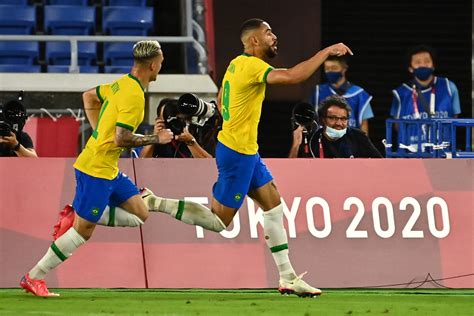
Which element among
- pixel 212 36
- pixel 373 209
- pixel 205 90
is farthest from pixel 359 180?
pixel 212 36

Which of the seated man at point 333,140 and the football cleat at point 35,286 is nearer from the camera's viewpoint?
the football cleat at point 35,286

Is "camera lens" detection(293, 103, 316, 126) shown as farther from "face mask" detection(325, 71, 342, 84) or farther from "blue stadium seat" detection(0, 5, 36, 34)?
"blue stadium seat" detection(0, 5, 36, 34)

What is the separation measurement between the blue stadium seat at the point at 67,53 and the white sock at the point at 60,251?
9.01 m

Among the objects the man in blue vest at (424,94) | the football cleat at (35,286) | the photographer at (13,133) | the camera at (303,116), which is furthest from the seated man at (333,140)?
the football cleat at (35,286)

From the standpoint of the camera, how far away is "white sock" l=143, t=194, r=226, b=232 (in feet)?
46.4

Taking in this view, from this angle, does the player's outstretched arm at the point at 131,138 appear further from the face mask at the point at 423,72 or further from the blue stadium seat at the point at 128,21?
the blue stadium seat at the point at 128,21

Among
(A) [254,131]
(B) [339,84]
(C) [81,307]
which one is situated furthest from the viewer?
(B) [339,84]

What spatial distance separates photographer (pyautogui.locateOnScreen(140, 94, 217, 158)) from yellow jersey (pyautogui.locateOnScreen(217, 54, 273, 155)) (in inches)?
39.7

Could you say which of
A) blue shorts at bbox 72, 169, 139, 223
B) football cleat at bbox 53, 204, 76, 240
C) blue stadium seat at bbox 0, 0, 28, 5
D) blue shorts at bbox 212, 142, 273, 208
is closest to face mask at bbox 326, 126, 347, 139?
blue shorts at bbox 212, 142, 273, 208

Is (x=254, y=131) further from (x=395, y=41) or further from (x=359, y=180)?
(x=395, y=41)

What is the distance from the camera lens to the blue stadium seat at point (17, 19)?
23125 millimetres

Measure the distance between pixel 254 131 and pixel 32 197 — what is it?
2.84 metres

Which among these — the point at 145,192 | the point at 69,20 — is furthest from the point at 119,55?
the point at 145,192

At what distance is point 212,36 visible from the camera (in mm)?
22375
